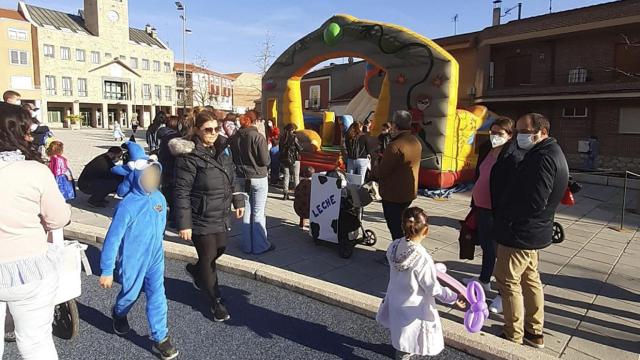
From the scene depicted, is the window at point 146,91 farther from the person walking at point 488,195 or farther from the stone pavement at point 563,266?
the person walking at point 488,195

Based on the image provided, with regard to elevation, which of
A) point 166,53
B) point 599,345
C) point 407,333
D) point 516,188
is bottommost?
point 599,345

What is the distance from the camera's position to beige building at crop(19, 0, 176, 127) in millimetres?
47375

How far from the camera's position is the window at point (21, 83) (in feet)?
149

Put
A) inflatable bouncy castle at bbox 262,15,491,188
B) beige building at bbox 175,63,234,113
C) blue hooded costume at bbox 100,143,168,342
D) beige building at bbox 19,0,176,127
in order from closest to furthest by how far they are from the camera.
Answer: blue hooded costume at bbox 100,143,168,342
inflatable bouncy castle at bbox 262,15,491,188
beige building at bbox 19,0,176,127
beige building at bbox 175,63,234,113

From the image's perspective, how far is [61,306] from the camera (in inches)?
131

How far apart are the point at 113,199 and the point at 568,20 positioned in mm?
19641

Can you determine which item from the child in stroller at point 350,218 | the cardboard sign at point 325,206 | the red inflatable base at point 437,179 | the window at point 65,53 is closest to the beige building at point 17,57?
the window at point 65,53

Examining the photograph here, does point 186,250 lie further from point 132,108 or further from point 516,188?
point 132,108

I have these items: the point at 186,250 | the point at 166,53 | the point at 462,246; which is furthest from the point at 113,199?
the point at 166,53

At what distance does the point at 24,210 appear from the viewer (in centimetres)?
224

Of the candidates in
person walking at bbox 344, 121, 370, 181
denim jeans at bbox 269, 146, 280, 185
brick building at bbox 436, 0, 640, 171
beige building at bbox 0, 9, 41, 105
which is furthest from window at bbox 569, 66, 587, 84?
beige building at bbox 0, 9, 41, 105

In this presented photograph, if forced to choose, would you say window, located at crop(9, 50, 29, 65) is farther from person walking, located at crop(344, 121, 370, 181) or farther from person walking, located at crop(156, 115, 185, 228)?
person walking, located at crop(344, 121, 370, 181)

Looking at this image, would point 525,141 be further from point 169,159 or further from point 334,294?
point 169,159

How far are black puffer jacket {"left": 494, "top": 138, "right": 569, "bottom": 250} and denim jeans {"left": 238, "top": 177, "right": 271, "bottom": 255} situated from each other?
3.22 m
